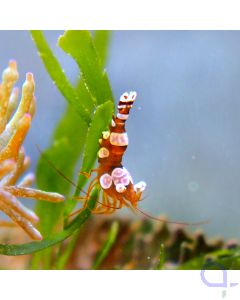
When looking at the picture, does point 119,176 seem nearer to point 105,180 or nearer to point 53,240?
point 105,180

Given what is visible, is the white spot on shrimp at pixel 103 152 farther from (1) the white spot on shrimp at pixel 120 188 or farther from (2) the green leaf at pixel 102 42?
(2) the green leaf at pixel 102 42

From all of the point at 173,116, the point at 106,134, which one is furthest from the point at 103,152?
the point at 173,116

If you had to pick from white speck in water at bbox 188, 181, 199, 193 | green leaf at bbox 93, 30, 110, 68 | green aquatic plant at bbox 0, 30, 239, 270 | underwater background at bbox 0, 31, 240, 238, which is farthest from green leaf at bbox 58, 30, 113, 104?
white speck in water at bbox 188, 181, 199, 193

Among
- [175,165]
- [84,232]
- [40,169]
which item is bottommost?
[84,232]

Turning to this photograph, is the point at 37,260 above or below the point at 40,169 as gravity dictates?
below

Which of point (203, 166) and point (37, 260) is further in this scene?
point (203, 166)
